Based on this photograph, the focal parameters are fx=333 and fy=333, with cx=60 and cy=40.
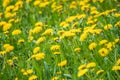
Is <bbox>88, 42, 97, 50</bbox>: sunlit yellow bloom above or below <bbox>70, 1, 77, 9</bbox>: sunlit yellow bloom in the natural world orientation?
below

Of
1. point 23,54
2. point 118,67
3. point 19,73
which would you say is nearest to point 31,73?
point 19,73

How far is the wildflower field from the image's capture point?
119 inches

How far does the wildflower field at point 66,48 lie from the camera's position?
3025 millimetres

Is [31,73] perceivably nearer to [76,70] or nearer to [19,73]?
[19,73]

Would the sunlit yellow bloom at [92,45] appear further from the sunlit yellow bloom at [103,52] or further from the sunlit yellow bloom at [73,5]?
the sunlit yellow bloom at [73,5]

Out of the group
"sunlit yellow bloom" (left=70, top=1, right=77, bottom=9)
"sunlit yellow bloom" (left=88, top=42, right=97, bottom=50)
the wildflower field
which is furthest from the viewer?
"sunlit yellow bloom" (left=70, top=1, right=77, bottom=9)

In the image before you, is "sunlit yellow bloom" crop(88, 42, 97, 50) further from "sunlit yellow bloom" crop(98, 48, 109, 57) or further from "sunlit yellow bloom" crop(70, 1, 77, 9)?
"sunlit yellow bloom" crop(70, 1, 77, 9)

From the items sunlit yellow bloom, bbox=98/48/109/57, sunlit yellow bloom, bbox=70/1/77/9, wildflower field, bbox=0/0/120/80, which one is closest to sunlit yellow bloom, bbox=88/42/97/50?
wildflower field, bbox=0/0/120/80

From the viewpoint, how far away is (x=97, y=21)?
4.03 meters

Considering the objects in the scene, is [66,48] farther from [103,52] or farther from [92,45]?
[103,52]

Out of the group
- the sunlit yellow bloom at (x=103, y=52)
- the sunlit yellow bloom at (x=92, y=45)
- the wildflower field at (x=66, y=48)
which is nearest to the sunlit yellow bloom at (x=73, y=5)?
the wildflower field at (x=66, y=48)

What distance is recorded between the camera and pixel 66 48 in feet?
11.4

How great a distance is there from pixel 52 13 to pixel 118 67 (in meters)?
2.20

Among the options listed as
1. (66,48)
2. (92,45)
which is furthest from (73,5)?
(92,45)
